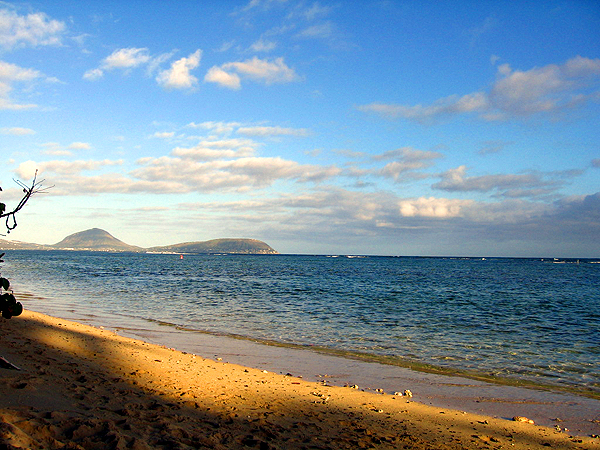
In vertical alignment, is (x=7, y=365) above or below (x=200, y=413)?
above

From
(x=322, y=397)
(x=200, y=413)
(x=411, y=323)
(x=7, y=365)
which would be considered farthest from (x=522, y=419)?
(x=411, y=323)

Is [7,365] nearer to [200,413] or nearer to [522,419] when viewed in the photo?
[200,413]

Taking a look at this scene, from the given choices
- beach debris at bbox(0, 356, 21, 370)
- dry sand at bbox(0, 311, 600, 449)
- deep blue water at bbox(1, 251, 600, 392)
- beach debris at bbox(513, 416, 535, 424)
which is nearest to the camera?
dry sand at bbox(0, 311, 600, 449)

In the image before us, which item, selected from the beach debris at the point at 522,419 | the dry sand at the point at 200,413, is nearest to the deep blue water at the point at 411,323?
the beach debris at the point at 522,419

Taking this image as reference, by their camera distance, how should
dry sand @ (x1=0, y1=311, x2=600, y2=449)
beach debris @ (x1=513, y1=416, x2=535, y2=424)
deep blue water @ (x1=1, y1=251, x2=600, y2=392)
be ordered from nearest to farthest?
dry sand @ (x1=0, y1=311, x2=600, y2=449), beach debris @ (x1=513, y1=416, x2=535, y2=424), deep blue water @ (x1=1, y1=251, x2=600, y2=392)

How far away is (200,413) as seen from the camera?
21.7 ft

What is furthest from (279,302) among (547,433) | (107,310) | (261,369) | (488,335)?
(547,433)

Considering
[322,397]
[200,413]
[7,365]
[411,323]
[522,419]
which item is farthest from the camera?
[411,323]

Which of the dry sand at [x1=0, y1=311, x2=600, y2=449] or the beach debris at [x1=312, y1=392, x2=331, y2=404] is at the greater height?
the dry sand at [x1=0, y1=311, x2=600, y2=449]

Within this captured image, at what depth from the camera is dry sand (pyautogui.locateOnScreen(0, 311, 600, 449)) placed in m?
4.98

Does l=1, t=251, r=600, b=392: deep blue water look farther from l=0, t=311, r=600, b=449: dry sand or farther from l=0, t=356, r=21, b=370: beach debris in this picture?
l=0, t=356, r=21, b=370: beach debris

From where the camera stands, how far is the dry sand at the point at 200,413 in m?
4.98

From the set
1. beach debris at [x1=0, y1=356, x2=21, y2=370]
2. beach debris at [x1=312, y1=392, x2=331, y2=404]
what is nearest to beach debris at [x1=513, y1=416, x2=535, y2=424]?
beach debris at [x1=312, y1=392, x2=331, y2=404]

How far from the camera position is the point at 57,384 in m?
6.69
